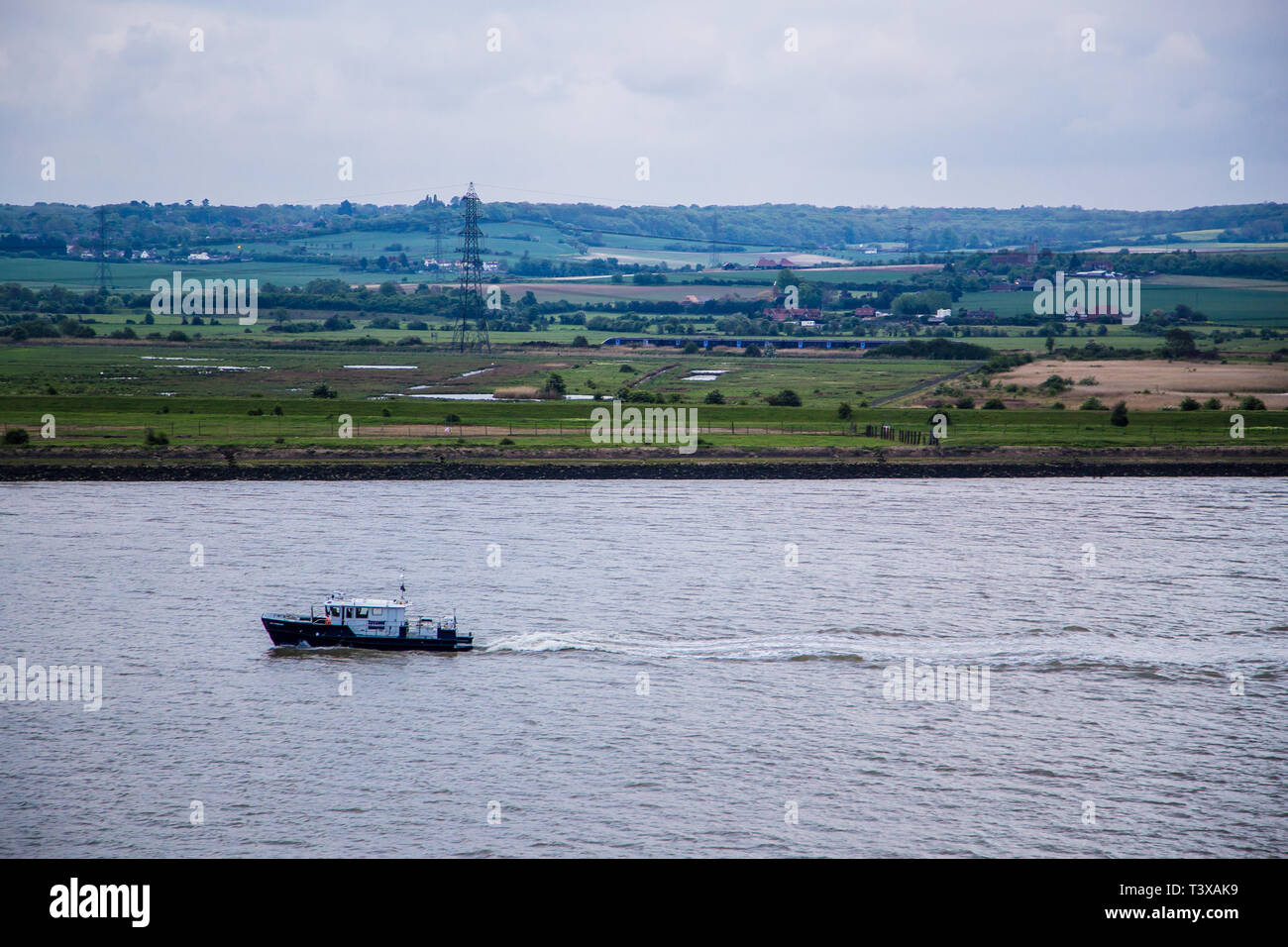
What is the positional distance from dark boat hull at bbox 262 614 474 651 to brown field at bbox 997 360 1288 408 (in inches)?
2502

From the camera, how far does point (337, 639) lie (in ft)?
123

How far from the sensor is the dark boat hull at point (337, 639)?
1444 inches

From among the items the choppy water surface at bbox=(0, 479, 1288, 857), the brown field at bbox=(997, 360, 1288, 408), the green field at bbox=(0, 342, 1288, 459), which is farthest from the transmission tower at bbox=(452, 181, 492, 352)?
the choppy water surface at bbox=(0, 479, 1288, 857)

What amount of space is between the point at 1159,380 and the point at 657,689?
257ft

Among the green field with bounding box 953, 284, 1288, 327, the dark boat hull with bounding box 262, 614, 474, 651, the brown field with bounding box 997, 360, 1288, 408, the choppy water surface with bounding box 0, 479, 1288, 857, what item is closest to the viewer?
the choppy water surface with bounding box 0, 479, 1288, 857

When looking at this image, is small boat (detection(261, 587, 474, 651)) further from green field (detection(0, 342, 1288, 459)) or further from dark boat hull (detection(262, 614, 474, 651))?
green field (detection(0, 342, 1288, 459))

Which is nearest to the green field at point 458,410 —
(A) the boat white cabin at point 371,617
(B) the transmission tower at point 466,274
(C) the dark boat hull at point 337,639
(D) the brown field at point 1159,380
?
(D) the brown field at point 1159,380

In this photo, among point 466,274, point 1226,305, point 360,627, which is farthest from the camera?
point 1226,305

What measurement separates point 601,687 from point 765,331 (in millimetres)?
141386

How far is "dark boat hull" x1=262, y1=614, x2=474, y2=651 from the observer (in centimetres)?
3669

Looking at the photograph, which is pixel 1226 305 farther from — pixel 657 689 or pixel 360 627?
pixel 360 627

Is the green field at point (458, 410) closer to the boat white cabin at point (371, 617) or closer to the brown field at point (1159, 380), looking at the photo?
the brown field at point (1159, 380)

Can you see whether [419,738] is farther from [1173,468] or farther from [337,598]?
[1173,468]

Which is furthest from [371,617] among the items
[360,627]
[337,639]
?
[337,639]
